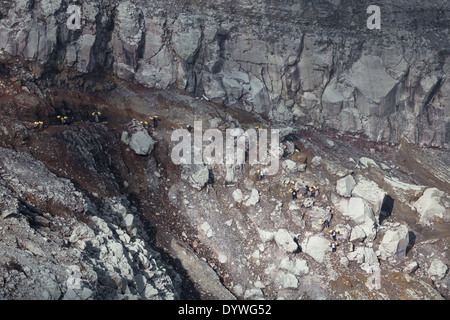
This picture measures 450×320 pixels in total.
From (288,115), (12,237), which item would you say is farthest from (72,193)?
(288,115)

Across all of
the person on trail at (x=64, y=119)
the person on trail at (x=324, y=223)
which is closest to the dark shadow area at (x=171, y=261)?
the person on trail at (x=64, y=119)

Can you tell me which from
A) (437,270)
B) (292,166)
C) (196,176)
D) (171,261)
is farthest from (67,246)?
(437,270)

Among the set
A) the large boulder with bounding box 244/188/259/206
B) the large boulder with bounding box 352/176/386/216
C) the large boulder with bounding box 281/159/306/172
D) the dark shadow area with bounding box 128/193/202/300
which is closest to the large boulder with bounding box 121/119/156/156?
the dark shadow area with bounding box 128/193/202/300

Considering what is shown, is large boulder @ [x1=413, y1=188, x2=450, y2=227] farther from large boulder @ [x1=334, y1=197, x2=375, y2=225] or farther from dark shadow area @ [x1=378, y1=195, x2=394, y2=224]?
large boulder @ [x1=334, y1=197, x2=375, y2=225]

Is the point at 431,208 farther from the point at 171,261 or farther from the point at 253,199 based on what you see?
the point at 171,261

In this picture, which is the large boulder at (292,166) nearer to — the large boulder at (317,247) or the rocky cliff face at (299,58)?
the large boulder at (317,247)
